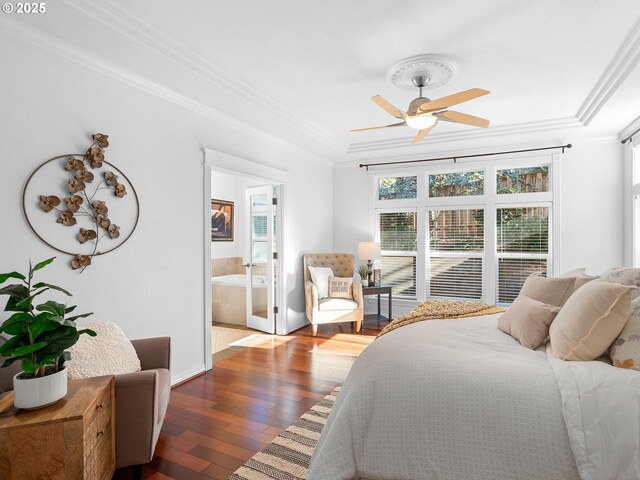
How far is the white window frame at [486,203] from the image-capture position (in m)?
4.98

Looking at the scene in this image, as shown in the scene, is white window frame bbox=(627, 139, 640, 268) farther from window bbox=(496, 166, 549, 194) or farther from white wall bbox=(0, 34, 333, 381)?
white wall bbox=(0, 34, 333, 381)

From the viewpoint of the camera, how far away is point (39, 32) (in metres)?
2.34

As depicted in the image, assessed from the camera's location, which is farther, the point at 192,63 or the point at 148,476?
the point at 192,63

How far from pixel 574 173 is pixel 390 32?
3.69m

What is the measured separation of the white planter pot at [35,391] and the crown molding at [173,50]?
1980mm

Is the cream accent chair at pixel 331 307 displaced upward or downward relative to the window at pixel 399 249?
downward

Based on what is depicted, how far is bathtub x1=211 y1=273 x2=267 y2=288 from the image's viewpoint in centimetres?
523

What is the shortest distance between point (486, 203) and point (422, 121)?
277cm

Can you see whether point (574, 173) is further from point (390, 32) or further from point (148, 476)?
point (148, 476)

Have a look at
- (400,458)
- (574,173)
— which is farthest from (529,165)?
(400,458)

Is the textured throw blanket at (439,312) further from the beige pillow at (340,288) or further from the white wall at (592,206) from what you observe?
the white wall at (592,206)

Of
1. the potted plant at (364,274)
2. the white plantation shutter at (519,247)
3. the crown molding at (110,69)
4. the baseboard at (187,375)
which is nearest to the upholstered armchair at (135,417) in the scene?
the baseboard at (187,375)

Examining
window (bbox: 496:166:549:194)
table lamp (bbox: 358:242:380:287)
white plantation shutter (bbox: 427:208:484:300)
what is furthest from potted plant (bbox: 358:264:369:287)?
window (bbox: 496:166:549:194)

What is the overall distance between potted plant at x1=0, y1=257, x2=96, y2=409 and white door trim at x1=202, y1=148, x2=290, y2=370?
2035 millimetres
